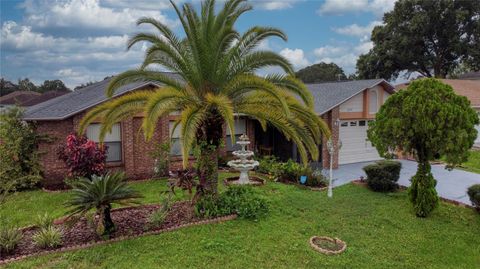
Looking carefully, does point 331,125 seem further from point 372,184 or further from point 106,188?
point 106,188

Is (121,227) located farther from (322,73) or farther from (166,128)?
(322,73)

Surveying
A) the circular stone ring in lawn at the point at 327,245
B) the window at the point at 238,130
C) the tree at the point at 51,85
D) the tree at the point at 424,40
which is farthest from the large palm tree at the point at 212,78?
the tree at the point at 51,85

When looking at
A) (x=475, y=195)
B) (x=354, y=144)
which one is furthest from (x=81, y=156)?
(x=354, y=144)

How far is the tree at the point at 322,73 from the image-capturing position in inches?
2154

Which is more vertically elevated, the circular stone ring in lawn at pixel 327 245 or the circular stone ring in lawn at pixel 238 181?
the circular stone ring in lawn at pixel 238 181

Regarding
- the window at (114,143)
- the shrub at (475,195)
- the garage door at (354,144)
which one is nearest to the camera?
the shrub at (475,195)

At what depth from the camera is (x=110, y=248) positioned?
720 centimetres

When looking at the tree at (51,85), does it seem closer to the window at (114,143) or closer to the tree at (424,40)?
the tree at (424,40)

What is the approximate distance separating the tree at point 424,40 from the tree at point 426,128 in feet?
104

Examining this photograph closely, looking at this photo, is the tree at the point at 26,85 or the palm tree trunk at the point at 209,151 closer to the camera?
the palm tree trunk at the point at 209,151

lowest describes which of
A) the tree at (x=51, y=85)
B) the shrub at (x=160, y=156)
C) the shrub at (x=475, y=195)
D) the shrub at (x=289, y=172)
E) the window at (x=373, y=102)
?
the shrub at (x=475, y=195)

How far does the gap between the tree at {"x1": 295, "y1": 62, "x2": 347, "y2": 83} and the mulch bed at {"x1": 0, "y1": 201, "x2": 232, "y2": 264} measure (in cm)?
4680

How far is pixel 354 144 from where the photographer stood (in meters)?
18.4

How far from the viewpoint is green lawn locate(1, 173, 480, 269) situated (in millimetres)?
6836
